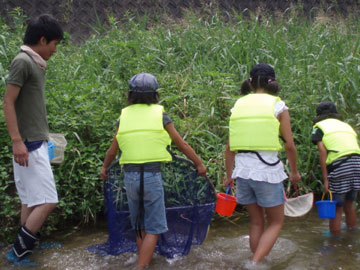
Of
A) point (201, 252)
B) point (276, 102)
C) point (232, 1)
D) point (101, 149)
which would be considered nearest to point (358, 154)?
point (276, 102)

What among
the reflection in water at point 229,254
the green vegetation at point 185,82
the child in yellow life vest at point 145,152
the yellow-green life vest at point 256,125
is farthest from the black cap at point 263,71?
the green vegetation at point 185,82

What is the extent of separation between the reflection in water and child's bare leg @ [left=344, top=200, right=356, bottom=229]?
139 mm

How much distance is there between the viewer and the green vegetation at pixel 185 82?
14.1ft

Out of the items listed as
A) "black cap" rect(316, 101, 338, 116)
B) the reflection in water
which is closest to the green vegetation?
the reflection in water

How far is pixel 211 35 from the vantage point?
276 inches

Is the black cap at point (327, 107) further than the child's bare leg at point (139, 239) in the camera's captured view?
Yes

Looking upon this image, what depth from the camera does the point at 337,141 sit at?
412cm

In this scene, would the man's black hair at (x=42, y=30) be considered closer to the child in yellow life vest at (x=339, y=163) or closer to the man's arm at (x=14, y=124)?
the man's arm at (x=14, y=124)

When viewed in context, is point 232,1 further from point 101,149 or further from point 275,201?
point 275,201

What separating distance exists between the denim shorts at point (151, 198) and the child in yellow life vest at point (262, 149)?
577 millimetres

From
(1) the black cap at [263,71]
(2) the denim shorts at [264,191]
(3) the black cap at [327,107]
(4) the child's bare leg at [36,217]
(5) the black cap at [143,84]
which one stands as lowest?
(4) the child's bare leg at [36,217]

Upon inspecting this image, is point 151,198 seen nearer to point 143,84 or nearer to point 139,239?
point 139,239

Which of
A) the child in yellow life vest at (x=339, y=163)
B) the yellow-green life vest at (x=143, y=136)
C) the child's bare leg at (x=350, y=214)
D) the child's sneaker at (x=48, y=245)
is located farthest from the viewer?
the child's bare leg at (x=350, y=214)

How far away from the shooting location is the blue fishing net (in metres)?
3.50
